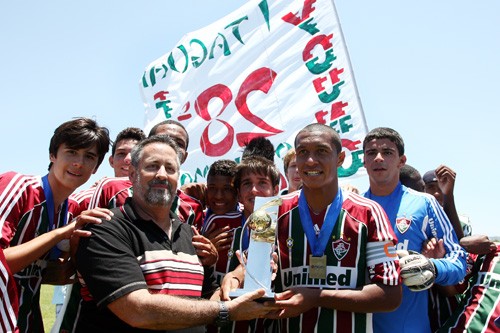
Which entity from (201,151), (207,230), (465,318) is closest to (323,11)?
(201,151)

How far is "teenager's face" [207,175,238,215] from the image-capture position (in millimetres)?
4621

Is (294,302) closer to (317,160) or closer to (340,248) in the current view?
(340,248)

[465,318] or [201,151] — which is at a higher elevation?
[201,151]

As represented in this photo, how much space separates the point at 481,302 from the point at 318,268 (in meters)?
1.62

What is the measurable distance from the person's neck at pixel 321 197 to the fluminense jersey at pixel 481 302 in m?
1.49

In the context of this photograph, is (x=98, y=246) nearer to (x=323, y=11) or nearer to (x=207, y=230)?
(x=207, y=230)

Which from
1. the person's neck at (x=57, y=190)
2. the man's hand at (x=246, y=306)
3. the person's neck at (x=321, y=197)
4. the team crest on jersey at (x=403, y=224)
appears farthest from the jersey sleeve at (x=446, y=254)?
the person's neck at (x=57, y=190)

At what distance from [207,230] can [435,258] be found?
1.86 m

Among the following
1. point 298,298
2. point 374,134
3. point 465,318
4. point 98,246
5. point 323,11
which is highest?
point 323,11

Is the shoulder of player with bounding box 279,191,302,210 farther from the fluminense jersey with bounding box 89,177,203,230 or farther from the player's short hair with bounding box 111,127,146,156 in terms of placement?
the player's short hair with bounding box 111,127,146,156

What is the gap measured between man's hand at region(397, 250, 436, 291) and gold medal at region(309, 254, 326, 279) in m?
0.53

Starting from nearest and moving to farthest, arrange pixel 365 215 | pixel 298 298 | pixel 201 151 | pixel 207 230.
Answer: pixel 298 298 < pixel 365 215 < pixel 207 230 < pixel 201 151

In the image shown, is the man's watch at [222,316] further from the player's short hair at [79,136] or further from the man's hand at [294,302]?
the player's short hair at [79,136]

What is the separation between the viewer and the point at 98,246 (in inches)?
116
